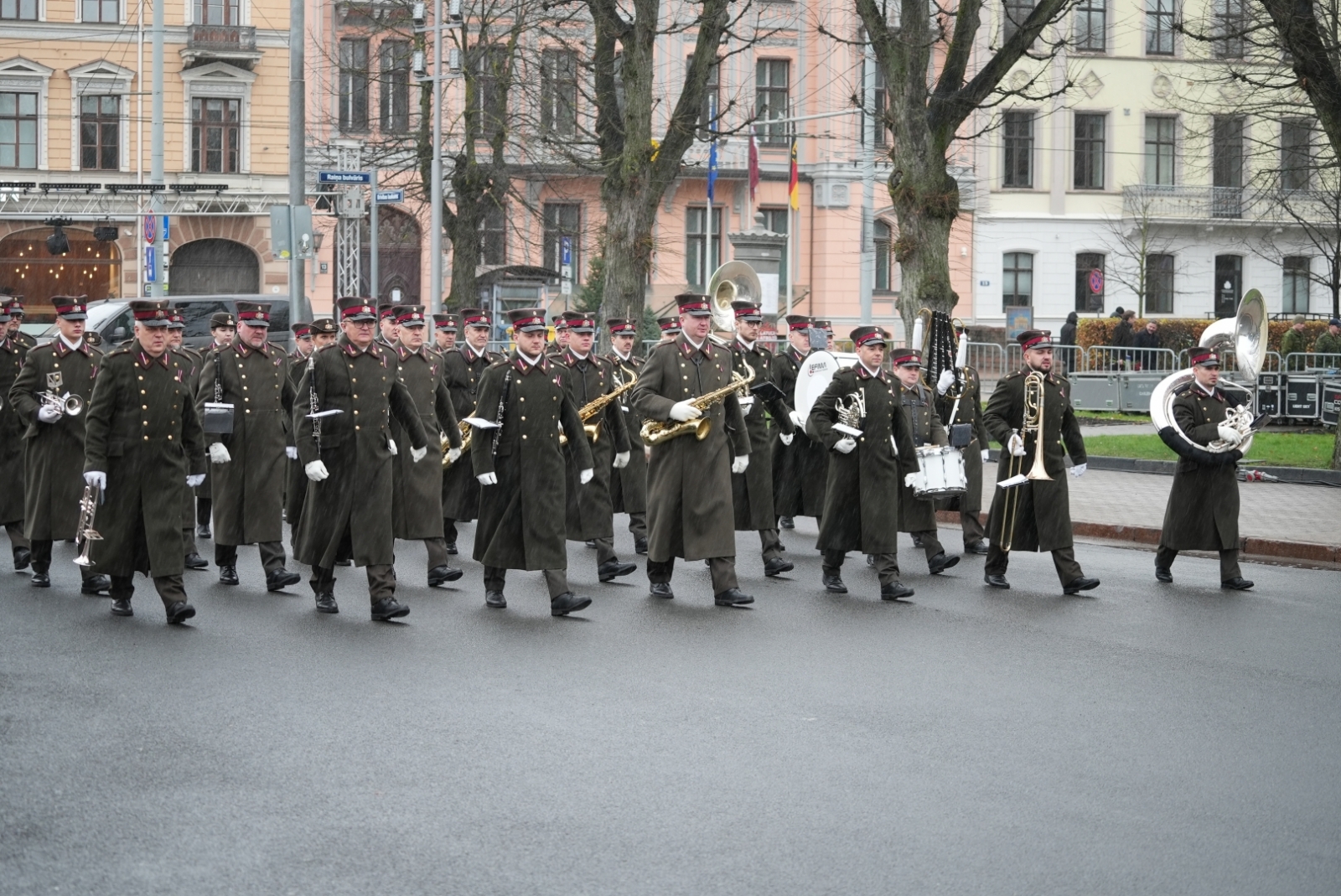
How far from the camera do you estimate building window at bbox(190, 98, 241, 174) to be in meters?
51.9

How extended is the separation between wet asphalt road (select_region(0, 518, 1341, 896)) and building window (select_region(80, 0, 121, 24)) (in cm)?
4223

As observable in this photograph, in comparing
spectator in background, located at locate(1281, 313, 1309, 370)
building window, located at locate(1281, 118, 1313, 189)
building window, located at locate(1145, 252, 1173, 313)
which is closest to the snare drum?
spectator in background, located at locate(1281, 313, 1309, 370)

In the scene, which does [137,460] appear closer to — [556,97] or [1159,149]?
[556,97]

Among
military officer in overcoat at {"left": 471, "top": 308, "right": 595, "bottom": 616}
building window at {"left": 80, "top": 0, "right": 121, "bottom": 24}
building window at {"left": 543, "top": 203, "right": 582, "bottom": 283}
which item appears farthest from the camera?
building window at {"left": 543, "top": 203, "right": 582, "bottom": 283}

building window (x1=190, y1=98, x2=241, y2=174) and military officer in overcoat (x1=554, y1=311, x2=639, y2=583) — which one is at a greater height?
building window (x1=190, y1=98, x2=241, y2=174)

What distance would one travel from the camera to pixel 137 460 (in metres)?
11.5

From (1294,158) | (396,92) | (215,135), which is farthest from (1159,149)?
(215,135)

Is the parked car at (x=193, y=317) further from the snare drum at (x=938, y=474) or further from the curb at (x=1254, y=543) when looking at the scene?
the snare drum at (x=938, y=474)

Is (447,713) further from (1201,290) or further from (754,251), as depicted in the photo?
(1201,290)

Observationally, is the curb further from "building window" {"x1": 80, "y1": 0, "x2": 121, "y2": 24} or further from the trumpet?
"building window" {"x1": 80, "y1": 0, "x2": 121, "y2": 24}

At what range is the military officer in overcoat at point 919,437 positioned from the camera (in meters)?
14.1

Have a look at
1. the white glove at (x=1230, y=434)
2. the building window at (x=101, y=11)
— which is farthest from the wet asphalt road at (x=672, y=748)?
the building window at (x=101, y=11)

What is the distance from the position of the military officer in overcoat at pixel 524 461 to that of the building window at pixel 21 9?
43217mm

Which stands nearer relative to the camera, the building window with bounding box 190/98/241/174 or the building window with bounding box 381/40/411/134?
the building window with bounding box 381/40/411/134
